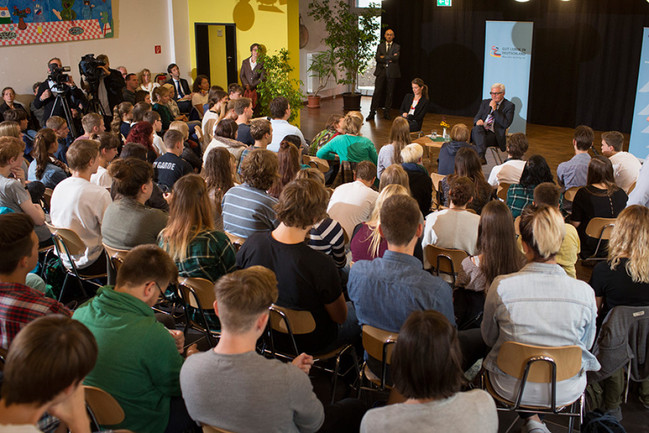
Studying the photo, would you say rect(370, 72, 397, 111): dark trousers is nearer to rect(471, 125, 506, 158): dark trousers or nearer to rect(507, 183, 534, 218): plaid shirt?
rect(471, 125, 506, 158): dark trousers

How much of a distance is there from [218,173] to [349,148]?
2226 millimetres

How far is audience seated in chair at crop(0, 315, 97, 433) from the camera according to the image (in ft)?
5.64

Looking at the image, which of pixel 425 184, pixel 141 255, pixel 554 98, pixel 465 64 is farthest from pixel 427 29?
pixel 141 255

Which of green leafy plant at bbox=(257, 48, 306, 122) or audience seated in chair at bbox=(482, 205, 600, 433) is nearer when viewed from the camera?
audience seated in chair at bbox=(482, 205, 600, 433)

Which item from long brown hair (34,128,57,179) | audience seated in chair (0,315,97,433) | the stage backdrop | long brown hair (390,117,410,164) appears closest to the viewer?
audience seated in chair (0,315,97,433)

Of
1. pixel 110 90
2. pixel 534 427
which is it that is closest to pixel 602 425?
pixel 534 427

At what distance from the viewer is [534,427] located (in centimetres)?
296

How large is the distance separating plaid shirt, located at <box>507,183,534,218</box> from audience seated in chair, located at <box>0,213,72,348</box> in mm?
3804

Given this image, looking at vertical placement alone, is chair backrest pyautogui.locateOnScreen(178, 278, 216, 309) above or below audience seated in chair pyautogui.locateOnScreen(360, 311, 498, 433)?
below

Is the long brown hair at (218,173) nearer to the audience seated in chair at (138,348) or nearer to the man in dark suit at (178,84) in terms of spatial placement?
the audience seated in chair at (138,348)

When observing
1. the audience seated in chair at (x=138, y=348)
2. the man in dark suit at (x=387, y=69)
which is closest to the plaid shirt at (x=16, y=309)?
the audience seated in chair at (x=138, y=348)

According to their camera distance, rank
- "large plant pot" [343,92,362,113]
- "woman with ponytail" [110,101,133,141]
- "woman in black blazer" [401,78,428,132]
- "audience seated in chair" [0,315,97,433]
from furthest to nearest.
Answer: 1. "large plant pot" [343,92,362,113]
2. "woman in black blazer" [401,78,428,132]
3. "woman with ponytail" [110,101,133,141]
4. "audience seated in chair" [0,315,97,433]

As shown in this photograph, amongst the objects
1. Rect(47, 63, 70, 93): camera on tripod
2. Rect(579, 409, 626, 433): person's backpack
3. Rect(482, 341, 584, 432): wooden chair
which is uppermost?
Rect(47, 63, 70, 93): camera on tripod

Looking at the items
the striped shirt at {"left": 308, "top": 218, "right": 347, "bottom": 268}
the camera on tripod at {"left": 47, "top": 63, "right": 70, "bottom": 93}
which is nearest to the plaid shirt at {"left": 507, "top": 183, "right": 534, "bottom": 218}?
the striped shirt at {"left": 308, "top": 218, "right": 347, "bottom": 268}
